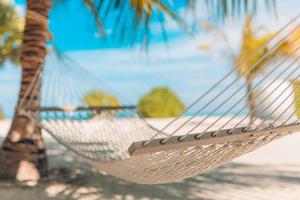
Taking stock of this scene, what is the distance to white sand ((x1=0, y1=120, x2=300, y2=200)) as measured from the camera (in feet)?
12.1

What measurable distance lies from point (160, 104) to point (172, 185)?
7.98 metres

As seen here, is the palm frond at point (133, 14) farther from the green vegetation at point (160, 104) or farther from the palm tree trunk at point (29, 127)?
the green vegetation at point (160, 104)

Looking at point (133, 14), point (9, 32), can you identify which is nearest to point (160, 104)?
point (9, 32)

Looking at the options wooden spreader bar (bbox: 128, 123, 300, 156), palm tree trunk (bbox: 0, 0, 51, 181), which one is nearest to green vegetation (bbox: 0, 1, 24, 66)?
palm tree trunk (bbox: 0, 0, 51, 181)

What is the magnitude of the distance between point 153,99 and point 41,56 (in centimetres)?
798

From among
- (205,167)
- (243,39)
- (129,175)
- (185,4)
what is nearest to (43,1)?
(185,4)

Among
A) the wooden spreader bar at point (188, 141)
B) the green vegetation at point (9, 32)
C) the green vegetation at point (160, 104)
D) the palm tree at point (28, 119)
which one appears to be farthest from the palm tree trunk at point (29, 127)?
the green vegetation at point (160, 104)

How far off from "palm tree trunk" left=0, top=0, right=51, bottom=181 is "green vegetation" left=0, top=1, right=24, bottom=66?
6762 mm

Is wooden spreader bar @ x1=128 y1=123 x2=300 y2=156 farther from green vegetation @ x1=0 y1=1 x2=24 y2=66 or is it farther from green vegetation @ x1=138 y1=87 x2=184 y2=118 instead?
green vegetation @ x1=138 y1=87 x2=184 y2=118

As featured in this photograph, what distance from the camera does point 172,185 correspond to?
4.14 m

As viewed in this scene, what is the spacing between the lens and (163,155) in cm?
197

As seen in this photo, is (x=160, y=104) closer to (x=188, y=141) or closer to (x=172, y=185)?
(x=172, y=185)

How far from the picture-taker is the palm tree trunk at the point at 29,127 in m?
4.09

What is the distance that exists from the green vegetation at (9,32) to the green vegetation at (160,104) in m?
3.52
